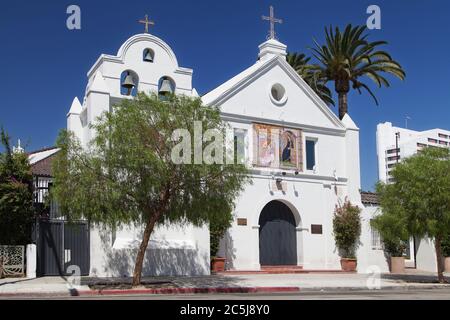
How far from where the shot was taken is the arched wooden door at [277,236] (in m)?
29.5

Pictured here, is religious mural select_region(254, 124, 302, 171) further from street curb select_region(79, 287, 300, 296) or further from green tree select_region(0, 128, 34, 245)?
green tree select_region(0, 128, 34, 245)

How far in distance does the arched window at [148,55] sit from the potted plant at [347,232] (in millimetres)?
11536

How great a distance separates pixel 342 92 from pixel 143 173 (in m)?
20.6

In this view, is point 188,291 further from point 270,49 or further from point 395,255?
point 395,255

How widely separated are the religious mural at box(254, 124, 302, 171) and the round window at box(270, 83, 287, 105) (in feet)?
4.55

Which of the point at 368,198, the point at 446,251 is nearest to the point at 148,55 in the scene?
the point at 368,198

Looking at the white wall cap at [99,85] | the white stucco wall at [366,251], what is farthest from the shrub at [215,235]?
the white stucco wall at [366,251]

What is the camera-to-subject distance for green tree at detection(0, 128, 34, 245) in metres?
23.8

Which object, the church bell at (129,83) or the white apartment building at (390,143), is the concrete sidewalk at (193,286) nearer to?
the church bell at (129,83)

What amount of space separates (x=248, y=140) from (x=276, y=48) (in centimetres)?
537

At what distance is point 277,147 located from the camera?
29875 mm

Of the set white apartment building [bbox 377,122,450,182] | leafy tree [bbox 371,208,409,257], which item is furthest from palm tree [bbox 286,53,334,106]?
white apartment building [bbox 377,122,450,182]
